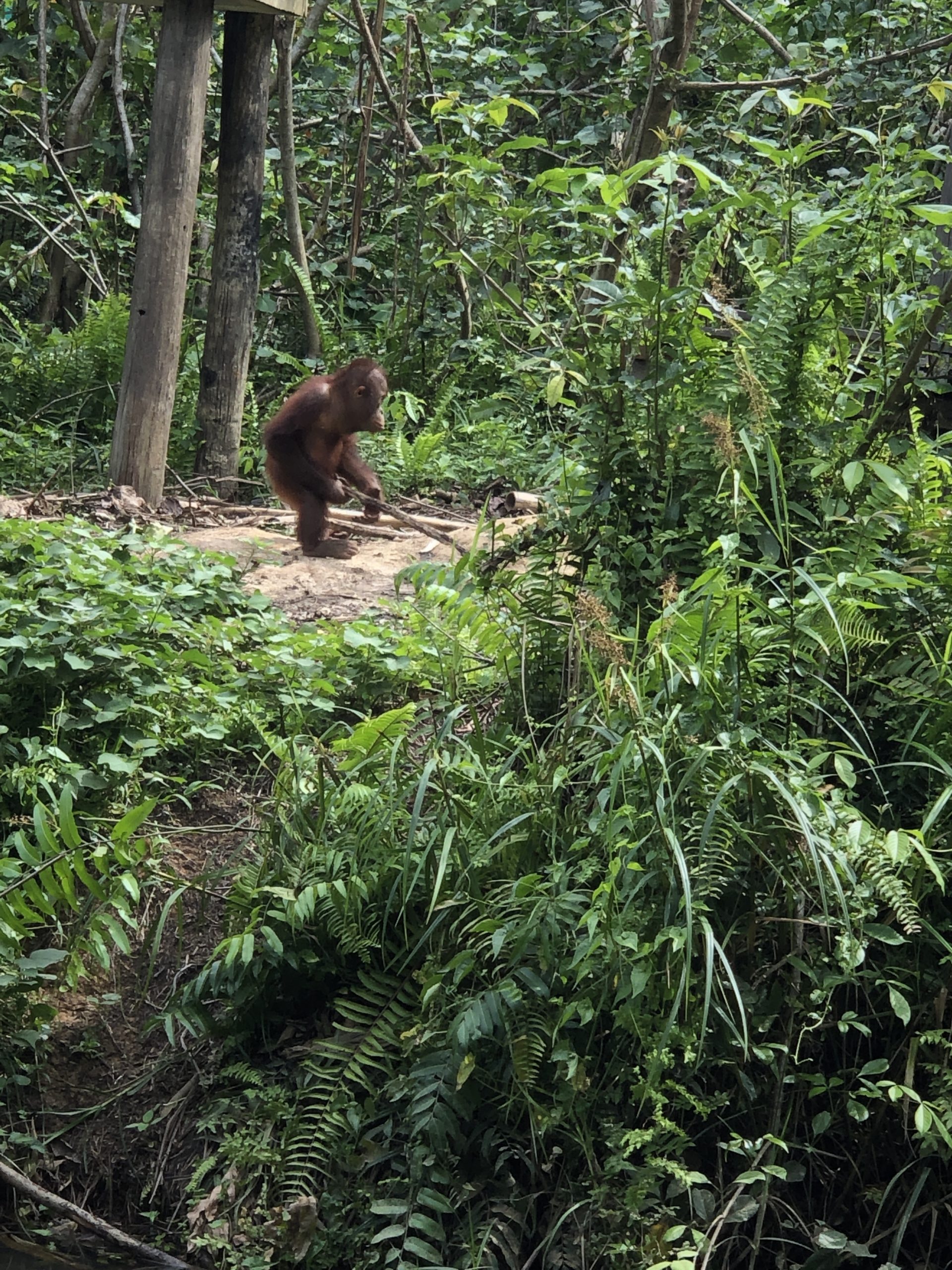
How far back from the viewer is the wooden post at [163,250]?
21.2ft

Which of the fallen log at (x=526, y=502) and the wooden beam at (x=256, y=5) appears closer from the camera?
the fallen log at (x=526, y=502)

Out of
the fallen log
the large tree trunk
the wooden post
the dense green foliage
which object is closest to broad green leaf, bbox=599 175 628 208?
the dense green foliage

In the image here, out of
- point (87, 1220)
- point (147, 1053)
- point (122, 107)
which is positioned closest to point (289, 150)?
point (122, 107)

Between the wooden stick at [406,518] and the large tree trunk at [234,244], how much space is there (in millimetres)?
854

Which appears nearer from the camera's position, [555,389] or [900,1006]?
[900,1006]

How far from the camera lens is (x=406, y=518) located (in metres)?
6.77

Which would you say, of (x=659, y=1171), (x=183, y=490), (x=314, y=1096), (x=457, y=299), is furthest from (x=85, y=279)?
(x=659, y=1171)

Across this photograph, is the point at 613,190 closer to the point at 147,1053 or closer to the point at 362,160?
the point at 147,1053

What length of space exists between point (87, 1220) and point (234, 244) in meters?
5.46

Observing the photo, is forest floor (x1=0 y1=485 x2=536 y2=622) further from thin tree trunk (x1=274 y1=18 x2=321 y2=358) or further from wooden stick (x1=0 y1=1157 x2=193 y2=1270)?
wooden stick (x1=0 y1=1157 x2=193 y2=1270)

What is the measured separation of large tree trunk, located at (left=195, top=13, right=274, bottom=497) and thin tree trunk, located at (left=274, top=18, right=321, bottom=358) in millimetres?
1069

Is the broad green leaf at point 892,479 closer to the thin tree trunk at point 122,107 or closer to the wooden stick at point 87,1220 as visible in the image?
the wooden stick at point 87,1220

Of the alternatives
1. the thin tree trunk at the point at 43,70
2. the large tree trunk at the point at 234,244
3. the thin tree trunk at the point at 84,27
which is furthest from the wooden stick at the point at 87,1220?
the thin tree trunk at the point at 84,27

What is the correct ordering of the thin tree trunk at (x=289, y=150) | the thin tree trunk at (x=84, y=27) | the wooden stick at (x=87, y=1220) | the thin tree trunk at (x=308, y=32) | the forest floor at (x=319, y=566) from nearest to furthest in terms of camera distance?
1. the wooden stick at (x=87, y=1220)
2. the forest floor at (x=319, y=566)
3. the thin tree trunk at (x=289, y=150)
4. the thin tree trunk at (x=308, y=32)
5. the thin tree trunk at (x=84, y=27)
